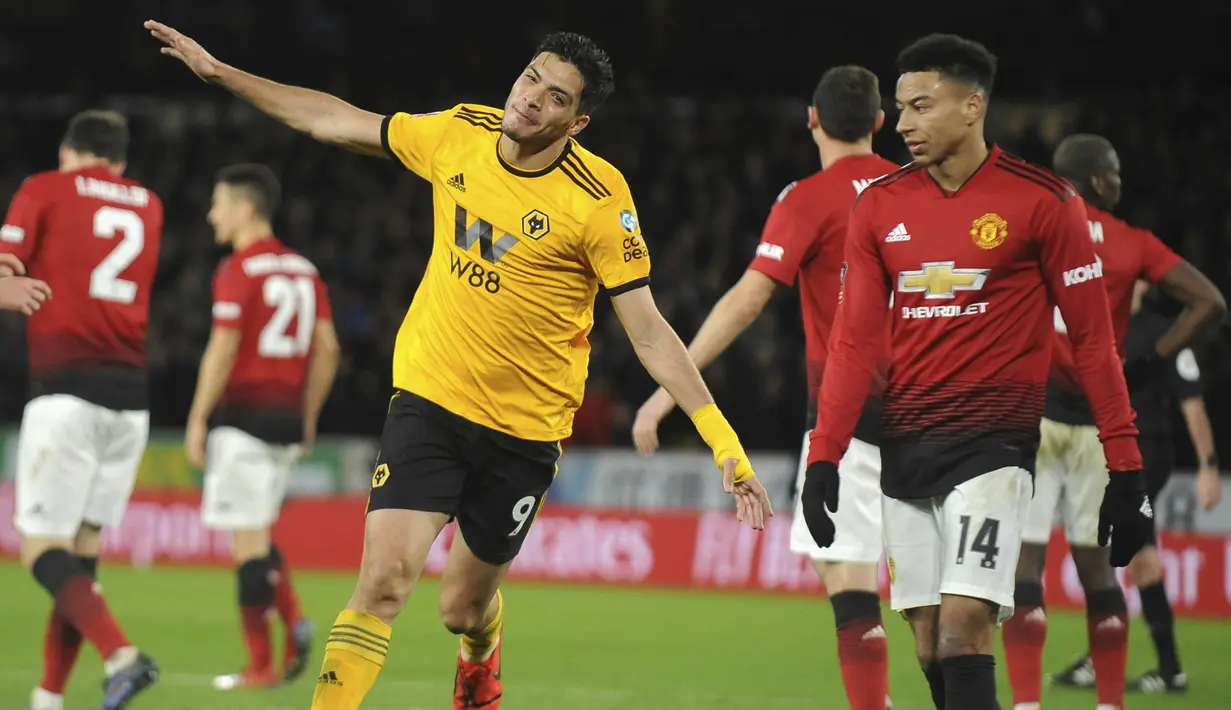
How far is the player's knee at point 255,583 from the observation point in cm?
872

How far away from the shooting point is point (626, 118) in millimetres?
21594

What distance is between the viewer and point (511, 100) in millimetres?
5312

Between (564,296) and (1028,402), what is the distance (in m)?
1.57

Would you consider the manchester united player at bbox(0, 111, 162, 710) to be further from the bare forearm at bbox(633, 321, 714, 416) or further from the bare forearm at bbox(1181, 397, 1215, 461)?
the bare forearm at bbox(1181, 397, 1215, 461)

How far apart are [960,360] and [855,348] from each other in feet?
1.12

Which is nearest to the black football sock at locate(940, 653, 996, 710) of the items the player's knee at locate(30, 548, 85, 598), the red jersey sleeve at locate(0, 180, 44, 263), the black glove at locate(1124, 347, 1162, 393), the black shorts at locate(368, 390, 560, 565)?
the black shorts at locate(368, 390, 560, 565)

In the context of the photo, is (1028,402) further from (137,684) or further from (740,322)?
(137,684)

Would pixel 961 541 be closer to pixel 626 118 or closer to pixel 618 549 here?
pixel 618 549

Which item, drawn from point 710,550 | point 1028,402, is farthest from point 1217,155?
point 1028,402

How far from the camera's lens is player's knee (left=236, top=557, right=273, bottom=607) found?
8719mm

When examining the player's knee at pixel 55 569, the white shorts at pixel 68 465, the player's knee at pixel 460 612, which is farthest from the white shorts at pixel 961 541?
the white shorts at pixel 68 465

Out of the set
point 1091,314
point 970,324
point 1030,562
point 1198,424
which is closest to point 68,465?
point 970,324

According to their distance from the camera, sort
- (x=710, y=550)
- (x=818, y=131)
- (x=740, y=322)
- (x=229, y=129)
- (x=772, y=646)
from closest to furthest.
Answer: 1. (x=740, y=322)
2. (x=818, y=131)
3. (x=772, y=646)
4. (x=710, y=550)
5. (x=229, y=129)

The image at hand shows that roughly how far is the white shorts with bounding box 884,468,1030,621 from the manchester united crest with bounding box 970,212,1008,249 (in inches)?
28.6
